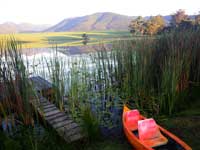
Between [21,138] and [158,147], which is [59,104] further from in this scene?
[158,147]

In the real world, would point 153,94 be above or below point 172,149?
above

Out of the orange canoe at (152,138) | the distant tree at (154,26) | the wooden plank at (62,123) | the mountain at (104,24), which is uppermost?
the mountain at (104,24)

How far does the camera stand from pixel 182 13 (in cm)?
1496

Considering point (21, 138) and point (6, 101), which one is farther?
point (6, 101)

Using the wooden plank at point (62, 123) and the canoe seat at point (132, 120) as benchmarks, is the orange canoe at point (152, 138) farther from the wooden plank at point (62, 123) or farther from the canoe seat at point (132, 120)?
the wooden plank at point (62, 123)

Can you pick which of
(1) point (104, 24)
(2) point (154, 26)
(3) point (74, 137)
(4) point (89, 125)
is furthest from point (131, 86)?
(1) point (104, 24)

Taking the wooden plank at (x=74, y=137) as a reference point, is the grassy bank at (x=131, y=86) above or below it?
above

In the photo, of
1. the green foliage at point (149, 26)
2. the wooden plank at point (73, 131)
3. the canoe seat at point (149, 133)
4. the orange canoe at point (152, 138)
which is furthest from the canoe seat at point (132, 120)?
the green foliage at point (149, 26)

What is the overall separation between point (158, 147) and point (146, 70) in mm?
1514

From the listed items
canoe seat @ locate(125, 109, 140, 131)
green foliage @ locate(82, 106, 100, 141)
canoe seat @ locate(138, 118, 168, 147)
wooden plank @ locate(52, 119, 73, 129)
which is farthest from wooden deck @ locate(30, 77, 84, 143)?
canoe seat @ locate(138, 118, 168, 147)

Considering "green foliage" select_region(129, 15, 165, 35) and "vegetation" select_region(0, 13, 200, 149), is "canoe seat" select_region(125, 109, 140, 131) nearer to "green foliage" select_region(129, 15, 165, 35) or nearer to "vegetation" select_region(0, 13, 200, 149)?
"vegetation" select_region(0, 13, 200, 149)

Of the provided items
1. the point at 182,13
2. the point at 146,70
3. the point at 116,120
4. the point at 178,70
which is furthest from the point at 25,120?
the point at 182,13

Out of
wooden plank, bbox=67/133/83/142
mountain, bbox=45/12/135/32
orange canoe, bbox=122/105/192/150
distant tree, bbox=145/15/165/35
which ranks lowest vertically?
wooden plank, bbox=67/133/83/142

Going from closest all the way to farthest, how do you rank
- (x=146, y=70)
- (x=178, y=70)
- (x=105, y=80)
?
(x=178, y=70), (x=146, y=70), (x=105, y=80)
